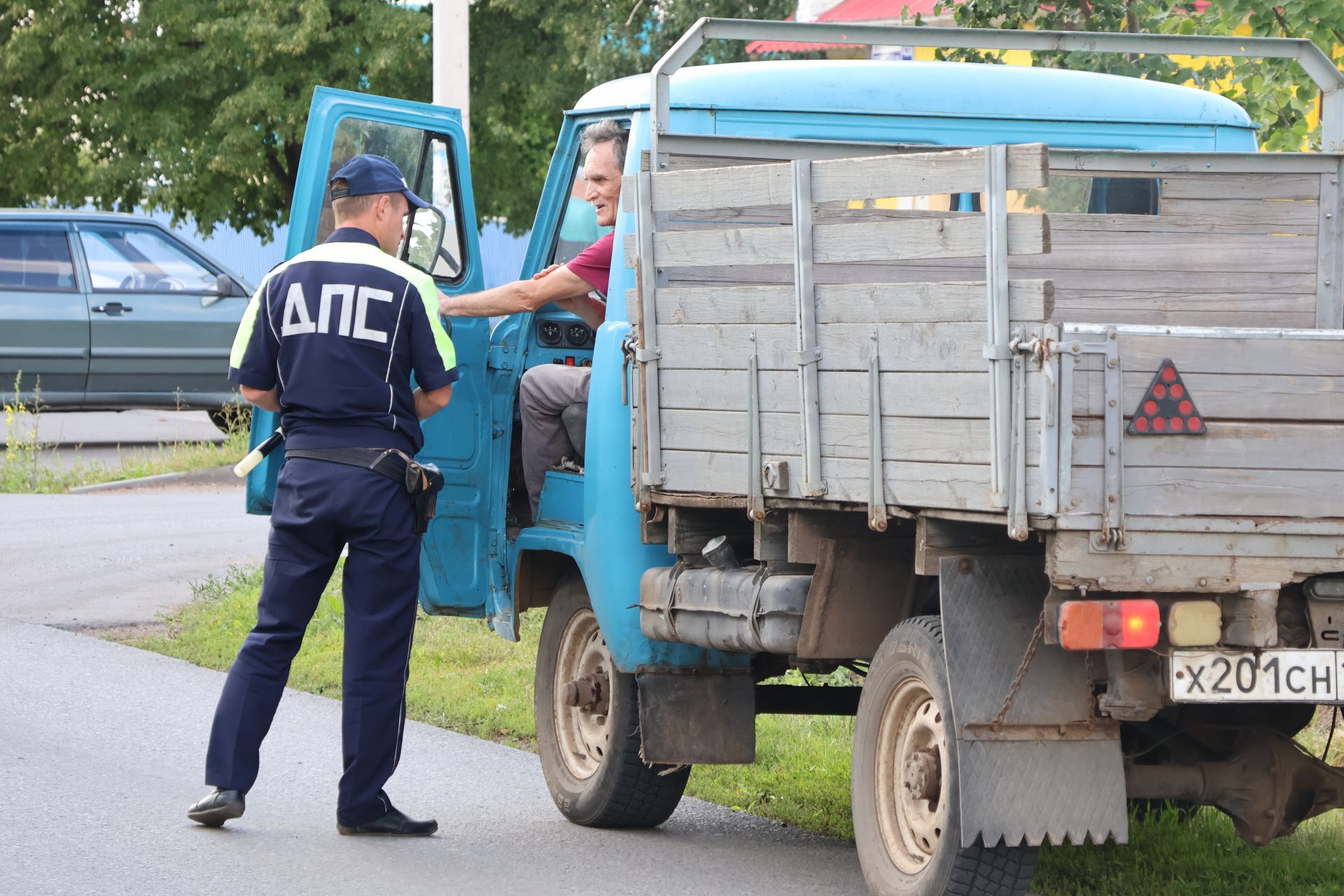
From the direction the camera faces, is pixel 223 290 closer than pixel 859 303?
No

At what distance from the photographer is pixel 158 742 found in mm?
7312

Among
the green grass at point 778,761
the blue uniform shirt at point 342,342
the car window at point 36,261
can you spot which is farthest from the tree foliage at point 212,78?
the blue uniform shirt at point 342,342

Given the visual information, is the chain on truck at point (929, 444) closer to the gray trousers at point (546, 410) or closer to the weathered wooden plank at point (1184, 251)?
the weathered wooden plank at point (1184, 251)

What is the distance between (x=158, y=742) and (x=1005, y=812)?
3.84 m

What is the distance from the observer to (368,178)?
6.08 meters

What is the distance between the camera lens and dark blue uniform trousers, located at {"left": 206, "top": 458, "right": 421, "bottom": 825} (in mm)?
5945

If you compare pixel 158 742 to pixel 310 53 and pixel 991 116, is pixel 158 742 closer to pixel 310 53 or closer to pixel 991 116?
pixel 991 116

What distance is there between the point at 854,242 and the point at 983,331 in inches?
25.1

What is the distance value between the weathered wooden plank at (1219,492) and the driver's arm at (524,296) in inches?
94.6

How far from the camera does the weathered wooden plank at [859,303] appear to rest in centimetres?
430

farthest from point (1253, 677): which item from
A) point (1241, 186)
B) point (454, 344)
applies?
point (454, 344)

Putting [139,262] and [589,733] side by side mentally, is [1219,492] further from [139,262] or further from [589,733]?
[139,262]

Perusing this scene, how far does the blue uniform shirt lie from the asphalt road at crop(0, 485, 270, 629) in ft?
15.0

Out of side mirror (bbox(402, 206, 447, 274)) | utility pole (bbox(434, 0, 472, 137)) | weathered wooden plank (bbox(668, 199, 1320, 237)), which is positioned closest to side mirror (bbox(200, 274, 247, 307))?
utility pole (bbox(434, 0, 472, 137))
